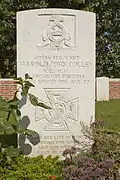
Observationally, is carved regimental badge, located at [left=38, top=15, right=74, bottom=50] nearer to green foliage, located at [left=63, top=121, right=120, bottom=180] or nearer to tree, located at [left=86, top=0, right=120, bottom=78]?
green foliage, located at [left=63, top=121, right=120, bottom=180]

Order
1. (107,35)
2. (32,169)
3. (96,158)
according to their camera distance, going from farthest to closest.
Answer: (107,35) < (32,169) < (96,158)

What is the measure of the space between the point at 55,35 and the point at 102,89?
10.1m

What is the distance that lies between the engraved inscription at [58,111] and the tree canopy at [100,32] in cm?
1091

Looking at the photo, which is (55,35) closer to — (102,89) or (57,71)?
(57,71)

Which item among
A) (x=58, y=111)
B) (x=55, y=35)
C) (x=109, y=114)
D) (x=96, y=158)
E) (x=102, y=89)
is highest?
(x=55, y=35)

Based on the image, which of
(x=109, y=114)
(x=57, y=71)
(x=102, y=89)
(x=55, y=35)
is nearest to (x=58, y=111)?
(x=57, y=71)

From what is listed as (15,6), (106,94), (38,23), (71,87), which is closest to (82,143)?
(71,87)

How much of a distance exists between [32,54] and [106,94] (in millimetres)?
10284

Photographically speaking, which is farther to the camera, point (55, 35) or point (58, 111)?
point (58, 111)

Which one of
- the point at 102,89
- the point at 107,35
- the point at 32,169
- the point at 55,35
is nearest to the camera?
the point at 32,169

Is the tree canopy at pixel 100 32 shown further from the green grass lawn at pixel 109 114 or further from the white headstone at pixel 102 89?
the green grass lawn at pixel 109 114

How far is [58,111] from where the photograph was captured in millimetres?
5332

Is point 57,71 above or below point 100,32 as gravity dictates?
below

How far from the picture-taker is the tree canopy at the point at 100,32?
16.0 m
